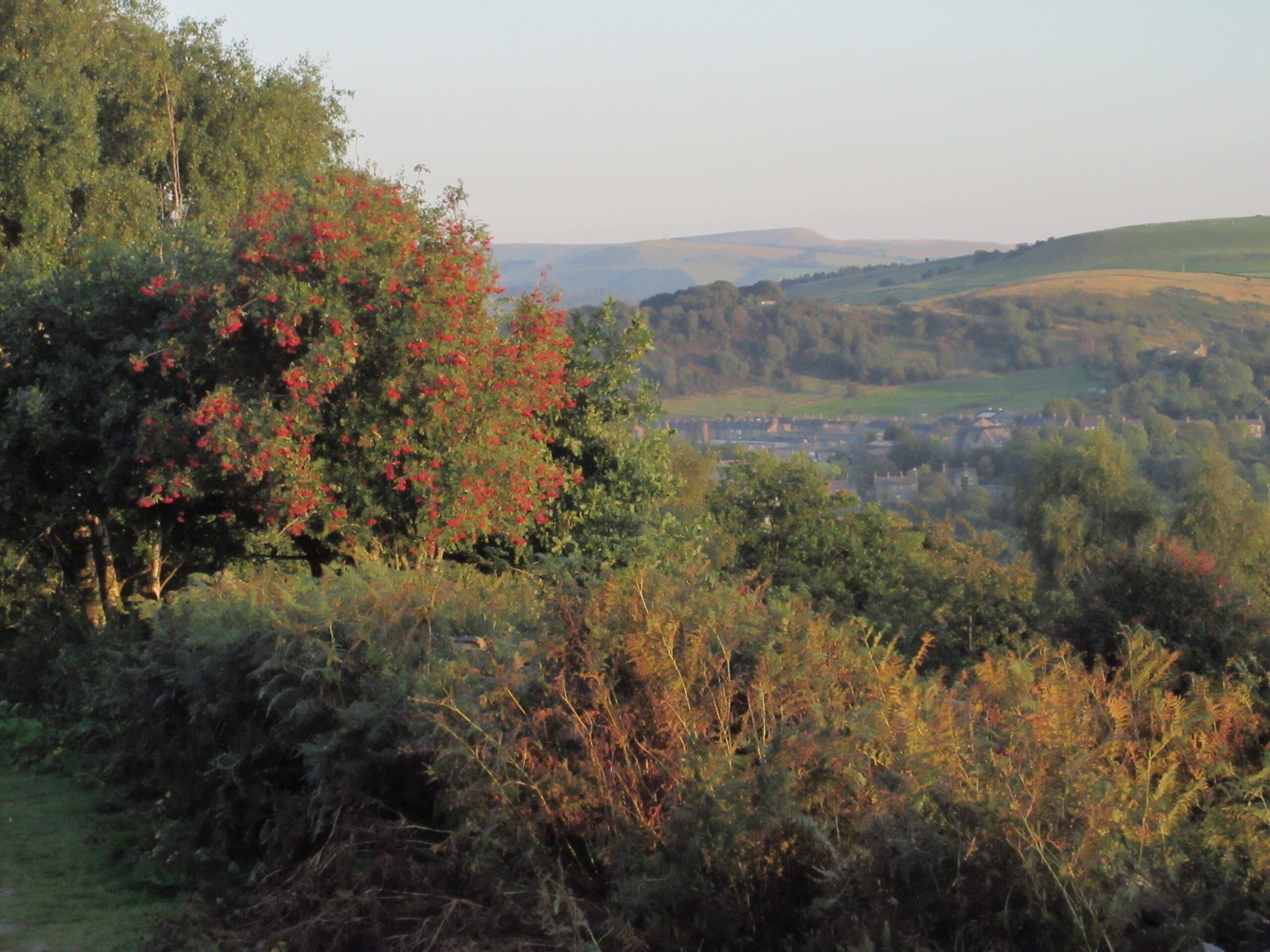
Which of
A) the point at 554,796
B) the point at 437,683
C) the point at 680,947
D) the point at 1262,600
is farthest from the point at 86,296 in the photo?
the point at 1262,600

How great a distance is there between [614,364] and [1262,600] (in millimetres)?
7227

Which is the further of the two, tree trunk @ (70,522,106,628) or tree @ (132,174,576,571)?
tree trunk @ (70,522,106,628)

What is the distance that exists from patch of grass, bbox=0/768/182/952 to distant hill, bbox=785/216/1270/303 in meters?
138

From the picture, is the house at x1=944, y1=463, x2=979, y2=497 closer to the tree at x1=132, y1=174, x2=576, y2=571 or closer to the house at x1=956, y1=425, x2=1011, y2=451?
the house at x1=956, y1=425, x2=1011, y2=451

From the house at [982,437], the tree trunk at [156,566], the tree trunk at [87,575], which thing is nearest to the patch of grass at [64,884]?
the tree trunk at [156,566]

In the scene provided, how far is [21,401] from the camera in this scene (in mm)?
10922

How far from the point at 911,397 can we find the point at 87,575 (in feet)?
310

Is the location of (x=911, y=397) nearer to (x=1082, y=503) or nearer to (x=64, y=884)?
(x=1082, y=503)

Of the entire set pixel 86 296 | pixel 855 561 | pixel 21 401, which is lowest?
pixel 855 561

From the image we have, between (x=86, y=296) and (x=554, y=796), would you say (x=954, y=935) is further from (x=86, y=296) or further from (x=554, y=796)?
(x=86, y=296)

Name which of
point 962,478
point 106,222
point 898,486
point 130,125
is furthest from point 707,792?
point 962,478

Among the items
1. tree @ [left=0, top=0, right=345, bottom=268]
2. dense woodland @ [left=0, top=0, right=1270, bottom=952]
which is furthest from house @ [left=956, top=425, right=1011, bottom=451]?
tree @ [left=0, top=0, right=345, bottom=268]

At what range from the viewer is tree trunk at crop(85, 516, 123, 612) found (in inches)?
539

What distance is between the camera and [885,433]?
82.8 metres
